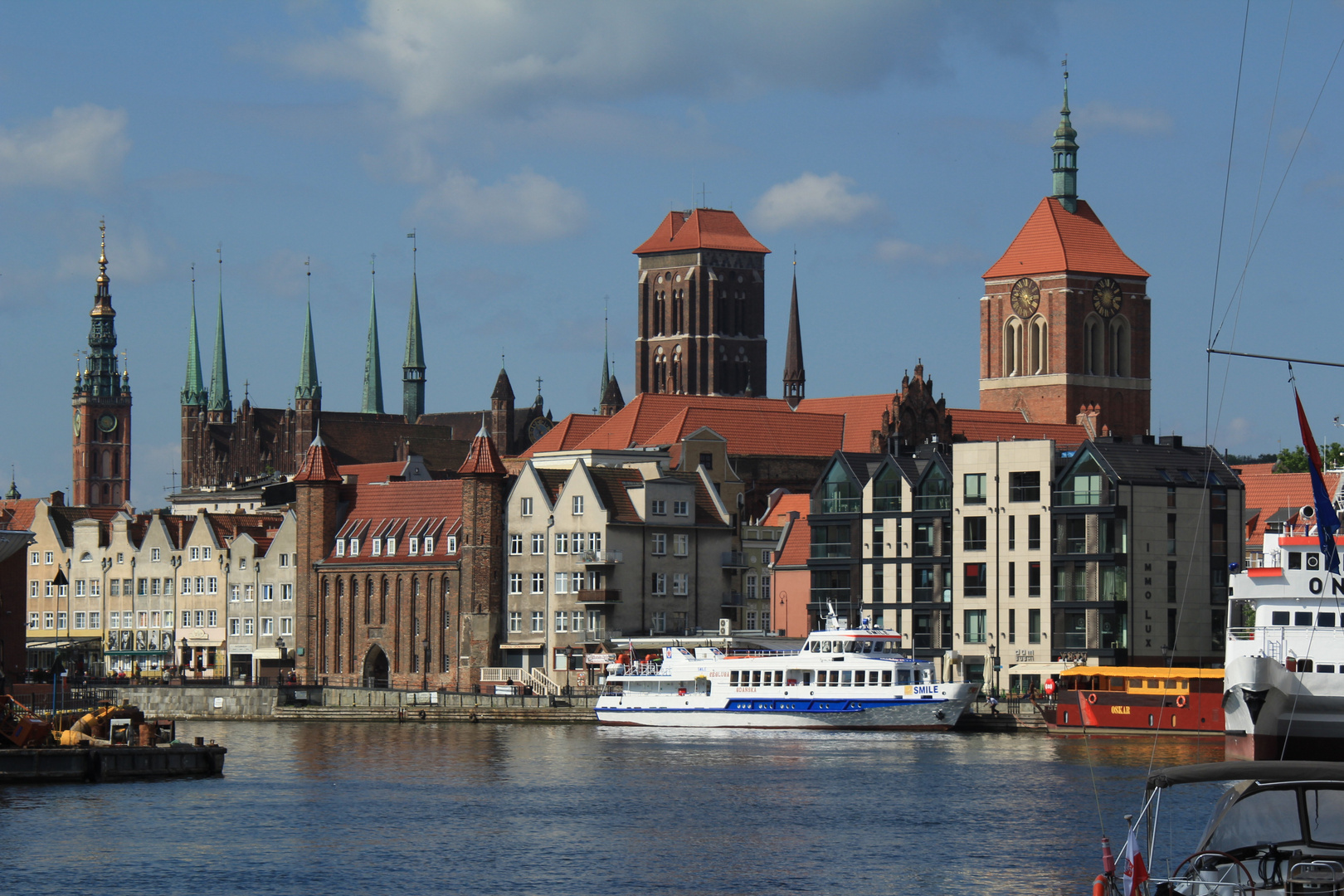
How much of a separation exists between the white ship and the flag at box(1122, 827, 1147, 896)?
154 ft

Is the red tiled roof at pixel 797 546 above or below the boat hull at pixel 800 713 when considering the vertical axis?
above

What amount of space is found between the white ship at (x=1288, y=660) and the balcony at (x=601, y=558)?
153 feet

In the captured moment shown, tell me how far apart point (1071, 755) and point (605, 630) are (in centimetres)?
4560

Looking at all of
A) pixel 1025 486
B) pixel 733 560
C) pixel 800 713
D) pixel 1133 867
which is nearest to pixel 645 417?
pixel 733 560

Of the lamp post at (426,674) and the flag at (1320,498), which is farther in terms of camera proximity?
the lamp post at (426,674)

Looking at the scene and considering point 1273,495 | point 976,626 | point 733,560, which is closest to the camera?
point 976,626

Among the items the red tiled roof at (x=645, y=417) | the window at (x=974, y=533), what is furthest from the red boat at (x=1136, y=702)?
the red tiled roof at (x=645, y=417)

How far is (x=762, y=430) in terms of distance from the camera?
573 ft

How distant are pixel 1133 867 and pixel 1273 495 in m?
110

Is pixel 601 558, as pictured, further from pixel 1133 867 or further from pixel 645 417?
pixel 1133 867

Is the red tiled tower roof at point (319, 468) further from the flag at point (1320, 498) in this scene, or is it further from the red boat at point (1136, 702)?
the flag at point (1320, 498)

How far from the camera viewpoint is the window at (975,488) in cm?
11919

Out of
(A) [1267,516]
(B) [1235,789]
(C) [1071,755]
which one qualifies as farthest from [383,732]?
(B) [1235,789]

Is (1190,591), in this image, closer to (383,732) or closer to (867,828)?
(383,732)
